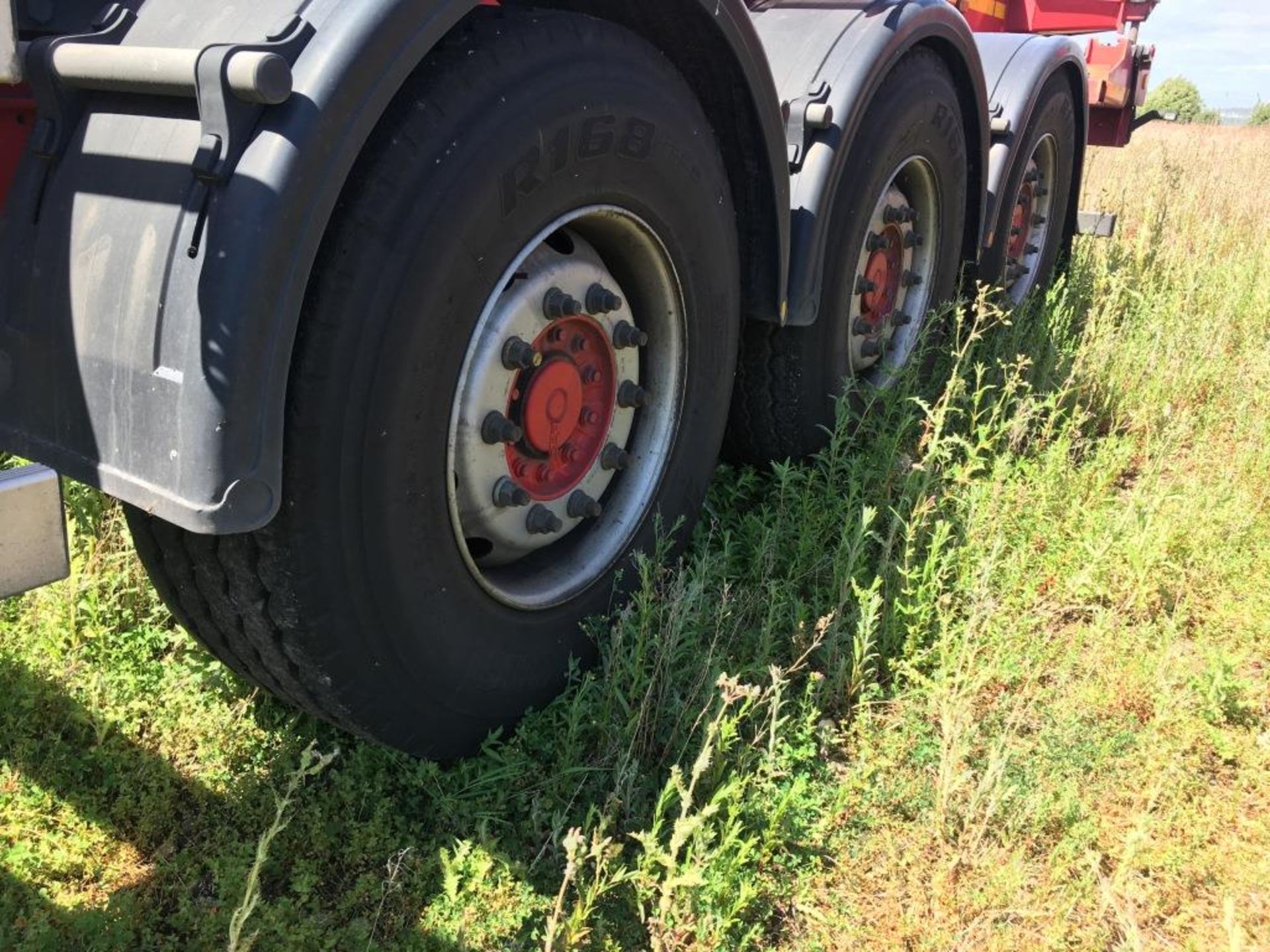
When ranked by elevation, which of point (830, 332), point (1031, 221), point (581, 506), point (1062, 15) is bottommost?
point (581, 506)

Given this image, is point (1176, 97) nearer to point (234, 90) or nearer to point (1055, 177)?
point (1055, 177)

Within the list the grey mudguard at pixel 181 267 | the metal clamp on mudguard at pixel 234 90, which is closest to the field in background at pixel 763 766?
the grey mudguard at pixel 181 267

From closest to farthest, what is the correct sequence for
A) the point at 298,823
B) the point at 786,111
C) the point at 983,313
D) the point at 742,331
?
the point at 298,823, the point at 786,111, the point at 742,331, the point at 983,313

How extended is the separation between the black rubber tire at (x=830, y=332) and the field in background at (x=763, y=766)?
12cm

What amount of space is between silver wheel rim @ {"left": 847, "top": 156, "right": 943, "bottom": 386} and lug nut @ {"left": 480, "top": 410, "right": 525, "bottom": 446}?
155 centimetres

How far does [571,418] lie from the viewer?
6.95ft

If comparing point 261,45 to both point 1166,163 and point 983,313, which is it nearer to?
point 983,313

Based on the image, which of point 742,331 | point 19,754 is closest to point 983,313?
point 742,331

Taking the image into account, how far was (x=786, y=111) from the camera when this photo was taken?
2.70 meters

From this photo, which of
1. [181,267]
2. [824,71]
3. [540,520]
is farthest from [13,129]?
[824,71]

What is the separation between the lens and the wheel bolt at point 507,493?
1981 millimetres

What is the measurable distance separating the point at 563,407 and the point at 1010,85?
3039 mm

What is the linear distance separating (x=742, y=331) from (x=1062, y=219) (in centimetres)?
309

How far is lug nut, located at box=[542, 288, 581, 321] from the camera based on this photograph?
1955 millimetres
